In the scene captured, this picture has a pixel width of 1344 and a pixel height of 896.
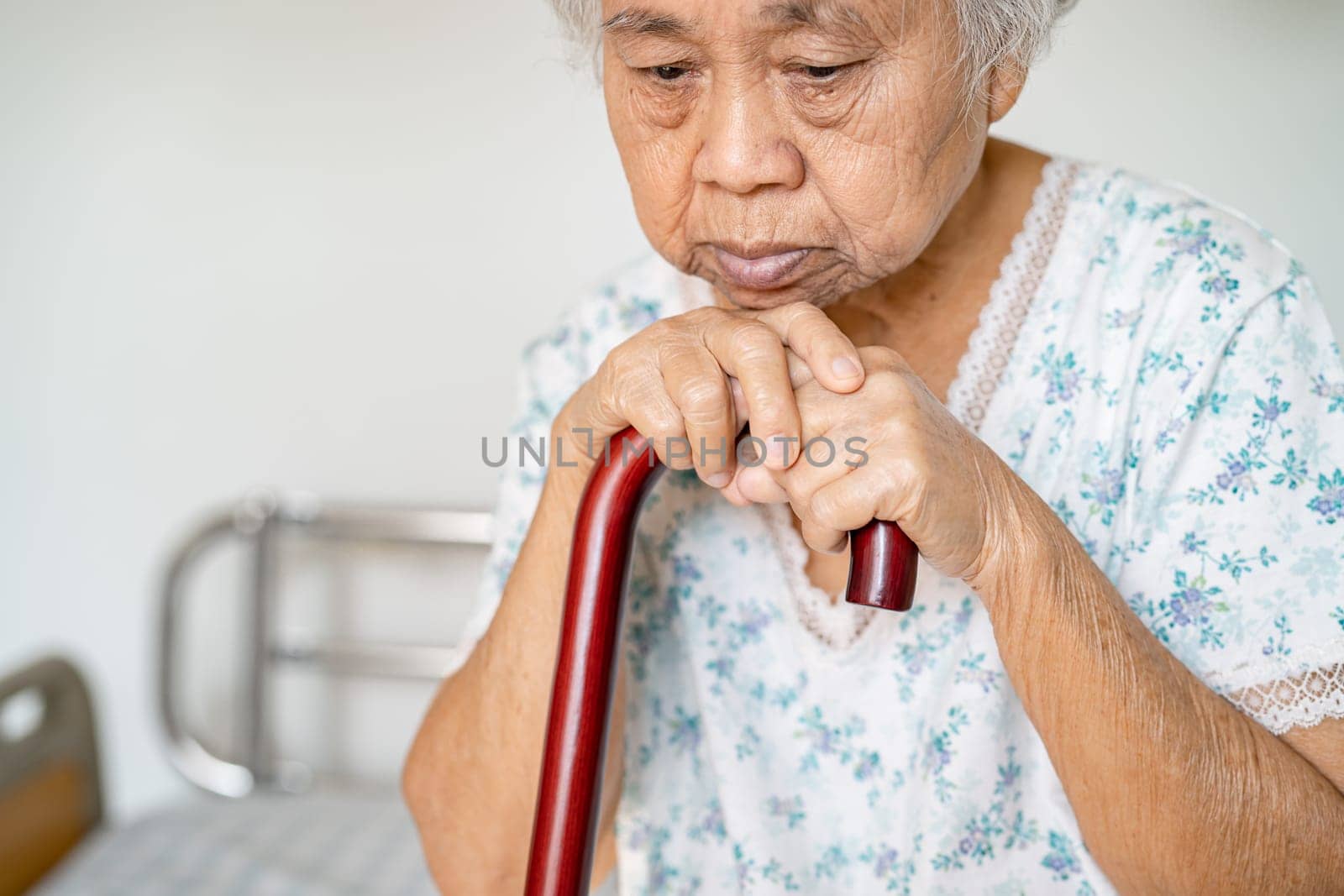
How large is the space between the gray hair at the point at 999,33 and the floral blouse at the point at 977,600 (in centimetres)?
19

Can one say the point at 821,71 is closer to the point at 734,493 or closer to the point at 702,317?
the point at 702,317

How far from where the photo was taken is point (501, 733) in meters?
1.05

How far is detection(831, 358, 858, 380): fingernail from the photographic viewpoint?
790 millimetres

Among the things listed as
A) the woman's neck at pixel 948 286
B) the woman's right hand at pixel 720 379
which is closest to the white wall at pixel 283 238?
the woman's neck at pixel 948 286

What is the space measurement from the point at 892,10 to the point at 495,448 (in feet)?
5.06

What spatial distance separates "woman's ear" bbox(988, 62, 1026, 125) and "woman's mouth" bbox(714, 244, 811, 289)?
19cm

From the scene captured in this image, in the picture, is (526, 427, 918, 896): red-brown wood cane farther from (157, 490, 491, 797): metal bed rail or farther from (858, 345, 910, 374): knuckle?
(157, 490, 491, 797): metal bed rail

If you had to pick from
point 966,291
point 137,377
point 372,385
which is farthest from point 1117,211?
point 137,377

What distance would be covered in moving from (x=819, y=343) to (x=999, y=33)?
0.95 ft

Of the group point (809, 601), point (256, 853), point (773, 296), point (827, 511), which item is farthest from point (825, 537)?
point (256, 853)

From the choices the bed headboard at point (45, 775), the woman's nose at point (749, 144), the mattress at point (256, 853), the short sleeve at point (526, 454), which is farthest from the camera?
the bed headboard at point (45, 775)

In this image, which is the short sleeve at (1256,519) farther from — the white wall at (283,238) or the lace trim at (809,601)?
the white wall at (283,238)

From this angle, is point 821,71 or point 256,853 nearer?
point 821,71

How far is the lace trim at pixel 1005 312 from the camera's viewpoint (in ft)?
3.51
